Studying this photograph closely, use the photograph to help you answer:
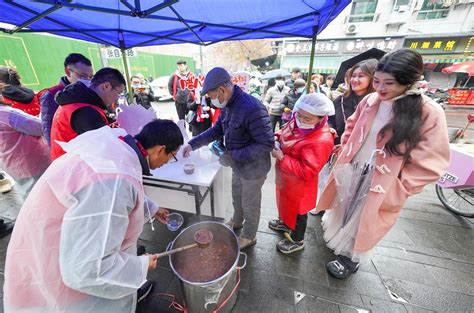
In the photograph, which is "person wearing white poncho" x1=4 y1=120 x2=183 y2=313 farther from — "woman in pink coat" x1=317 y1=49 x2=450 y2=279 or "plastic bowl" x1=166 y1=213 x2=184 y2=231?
"woman in pink coat" x1=317 y1=49 x2=450 y2=279

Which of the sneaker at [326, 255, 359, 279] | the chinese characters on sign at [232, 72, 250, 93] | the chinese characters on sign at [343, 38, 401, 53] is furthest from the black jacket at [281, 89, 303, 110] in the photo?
the chinese characters on sign at [343, 38, 401, 53]

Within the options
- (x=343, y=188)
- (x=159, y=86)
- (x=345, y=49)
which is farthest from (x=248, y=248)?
(x=345, y=49)

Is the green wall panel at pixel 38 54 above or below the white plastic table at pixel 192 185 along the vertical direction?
above

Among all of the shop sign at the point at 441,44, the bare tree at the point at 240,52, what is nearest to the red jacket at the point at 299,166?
the shop sign at the point at 441,44

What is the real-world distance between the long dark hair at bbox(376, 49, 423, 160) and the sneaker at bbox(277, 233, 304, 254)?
4.72 ft

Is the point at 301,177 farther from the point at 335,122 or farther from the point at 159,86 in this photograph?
the point at 159,86

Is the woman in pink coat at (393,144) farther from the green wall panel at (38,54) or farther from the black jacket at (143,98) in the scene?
the green wall panel at (38,54)

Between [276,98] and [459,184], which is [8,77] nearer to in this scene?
[276,98]

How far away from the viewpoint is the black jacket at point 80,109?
1.63 meters

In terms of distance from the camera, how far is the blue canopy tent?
1933 mm

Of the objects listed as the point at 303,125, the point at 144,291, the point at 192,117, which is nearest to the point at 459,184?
the point at 303,125

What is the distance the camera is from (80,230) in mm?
810

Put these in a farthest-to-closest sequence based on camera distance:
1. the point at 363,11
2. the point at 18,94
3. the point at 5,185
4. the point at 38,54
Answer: the point at 363,11
the point at 38,54
the point at 5,185
the point at 18,94

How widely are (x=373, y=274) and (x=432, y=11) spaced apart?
20.6 m
